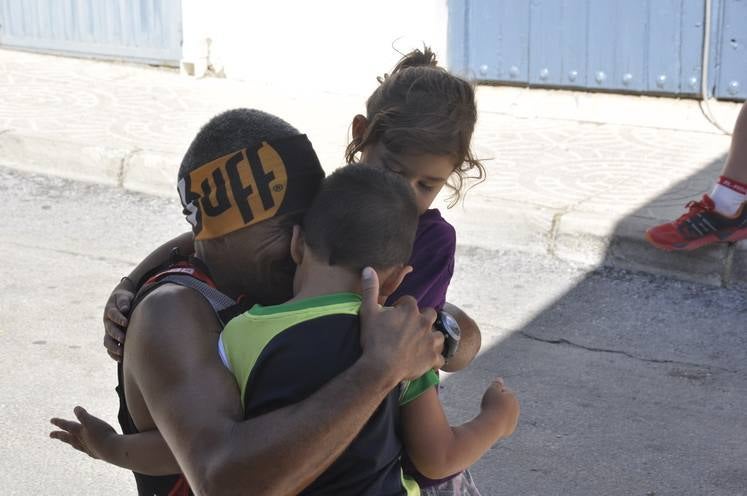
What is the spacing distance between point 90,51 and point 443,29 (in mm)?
2746

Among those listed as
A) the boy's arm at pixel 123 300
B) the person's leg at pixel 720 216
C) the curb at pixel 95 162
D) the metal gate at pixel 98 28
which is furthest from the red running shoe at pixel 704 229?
the metal gate at pixel 98 28

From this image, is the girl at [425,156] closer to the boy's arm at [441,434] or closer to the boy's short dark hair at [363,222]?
the boy's arm at [441,434]

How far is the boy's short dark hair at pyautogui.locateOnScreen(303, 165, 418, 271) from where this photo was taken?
5.49 feet

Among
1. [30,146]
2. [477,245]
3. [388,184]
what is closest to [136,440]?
[388,184]

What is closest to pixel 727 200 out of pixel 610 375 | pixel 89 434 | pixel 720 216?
pixel 720 216

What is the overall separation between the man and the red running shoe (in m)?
3.64

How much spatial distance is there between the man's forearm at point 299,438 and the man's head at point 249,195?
11.8 inches

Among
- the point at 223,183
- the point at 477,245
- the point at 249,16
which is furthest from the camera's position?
the point at 249,16

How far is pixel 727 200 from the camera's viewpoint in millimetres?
5207

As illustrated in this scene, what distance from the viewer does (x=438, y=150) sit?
2234 mm

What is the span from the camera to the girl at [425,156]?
2014 millimetres

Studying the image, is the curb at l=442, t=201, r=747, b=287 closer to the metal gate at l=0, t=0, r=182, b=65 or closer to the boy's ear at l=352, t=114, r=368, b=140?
the boy's ear at l=352, t=114, r=368, b=140

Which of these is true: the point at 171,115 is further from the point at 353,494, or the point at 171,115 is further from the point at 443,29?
the point at 353,494

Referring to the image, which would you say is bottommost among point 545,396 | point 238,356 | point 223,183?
point 545,396
